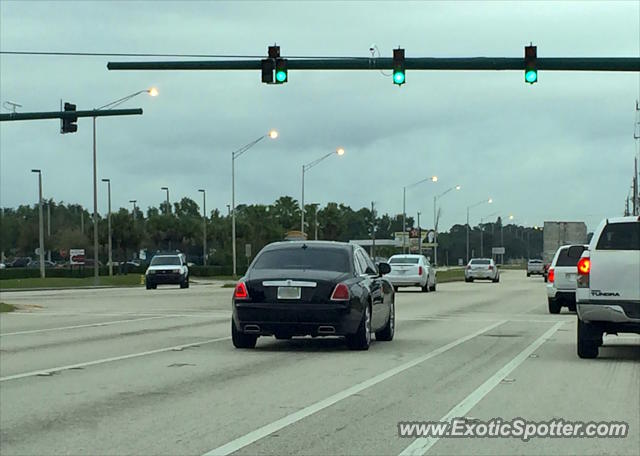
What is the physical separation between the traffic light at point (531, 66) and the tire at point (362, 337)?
32.1ft

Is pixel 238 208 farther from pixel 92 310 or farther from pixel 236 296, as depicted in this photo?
pixel 236 296

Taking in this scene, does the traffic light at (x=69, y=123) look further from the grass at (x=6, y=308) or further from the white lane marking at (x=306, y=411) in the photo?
the white lane marking at (x=306, y=411)

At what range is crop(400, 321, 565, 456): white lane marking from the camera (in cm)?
902

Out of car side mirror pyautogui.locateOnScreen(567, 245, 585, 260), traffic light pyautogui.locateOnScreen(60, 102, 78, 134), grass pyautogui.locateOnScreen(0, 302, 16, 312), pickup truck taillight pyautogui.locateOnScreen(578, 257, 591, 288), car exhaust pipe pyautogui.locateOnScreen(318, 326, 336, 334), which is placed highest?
traffic light pyautogui.locateOnScreen(60, 102, 78, 134)

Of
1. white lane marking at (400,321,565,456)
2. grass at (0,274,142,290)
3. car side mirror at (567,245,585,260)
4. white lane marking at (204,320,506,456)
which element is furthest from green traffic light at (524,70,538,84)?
grass at (0,274,142,290)

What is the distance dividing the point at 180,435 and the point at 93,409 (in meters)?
1.84

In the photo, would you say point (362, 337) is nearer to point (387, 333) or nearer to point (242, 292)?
point (242, 292)

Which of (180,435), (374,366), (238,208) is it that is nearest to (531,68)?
(374,366)

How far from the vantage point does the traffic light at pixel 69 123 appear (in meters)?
31.5

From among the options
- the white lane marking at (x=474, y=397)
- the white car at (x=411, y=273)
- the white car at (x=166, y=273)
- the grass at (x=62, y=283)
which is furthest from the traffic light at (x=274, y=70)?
the grass at (x=62, y=283)

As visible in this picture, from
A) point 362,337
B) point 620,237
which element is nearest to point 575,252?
point 620,237

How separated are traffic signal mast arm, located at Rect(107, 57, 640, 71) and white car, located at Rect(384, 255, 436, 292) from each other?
21.5m

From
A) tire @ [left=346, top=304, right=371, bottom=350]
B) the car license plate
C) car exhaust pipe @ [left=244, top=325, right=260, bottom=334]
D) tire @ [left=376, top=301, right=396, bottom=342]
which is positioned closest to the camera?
the car license plate

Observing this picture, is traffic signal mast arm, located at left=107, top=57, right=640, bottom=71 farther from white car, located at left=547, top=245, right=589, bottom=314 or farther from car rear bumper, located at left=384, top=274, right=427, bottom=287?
car rear bumper, located at left=384, top=274, right=427, bottom=287
